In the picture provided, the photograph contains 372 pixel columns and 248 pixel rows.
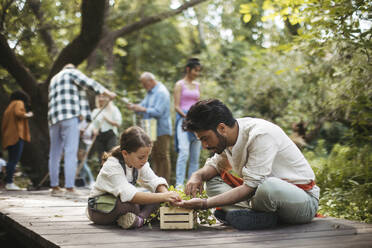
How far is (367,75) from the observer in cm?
492

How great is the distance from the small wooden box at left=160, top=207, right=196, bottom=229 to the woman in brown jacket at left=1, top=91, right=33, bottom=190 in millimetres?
4938

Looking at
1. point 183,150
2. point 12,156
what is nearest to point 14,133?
point 12,156

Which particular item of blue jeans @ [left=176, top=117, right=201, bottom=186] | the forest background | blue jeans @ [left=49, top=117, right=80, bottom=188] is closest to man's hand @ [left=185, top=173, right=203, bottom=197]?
the forest background

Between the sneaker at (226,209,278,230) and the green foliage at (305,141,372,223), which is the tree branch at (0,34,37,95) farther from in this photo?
the sneaker at (226,209,278,230)

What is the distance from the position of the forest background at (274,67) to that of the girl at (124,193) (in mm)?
2311

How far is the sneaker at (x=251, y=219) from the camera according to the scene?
3330 millimetres

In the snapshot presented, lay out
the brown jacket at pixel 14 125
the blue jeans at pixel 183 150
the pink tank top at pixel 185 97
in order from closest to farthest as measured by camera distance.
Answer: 1. the blue jeans at pixel 183 150
2. the pink tank top at pixel 185 97
3. the brown jacket at pixel 14 125

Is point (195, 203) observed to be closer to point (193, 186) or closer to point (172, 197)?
point (172, 197)

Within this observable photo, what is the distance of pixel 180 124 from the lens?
6672mm

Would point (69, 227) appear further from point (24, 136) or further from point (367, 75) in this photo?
point (24, 136)

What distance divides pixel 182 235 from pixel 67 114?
3.51 meters

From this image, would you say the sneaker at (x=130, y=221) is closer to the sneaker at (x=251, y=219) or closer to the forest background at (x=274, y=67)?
the sneaker at (x=251, y=219)

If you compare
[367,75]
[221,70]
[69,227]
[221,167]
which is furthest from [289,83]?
[69,227]

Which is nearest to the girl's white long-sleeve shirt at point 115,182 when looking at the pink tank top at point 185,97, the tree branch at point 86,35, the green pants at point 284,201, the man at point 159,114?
the green pants at point 284,201
